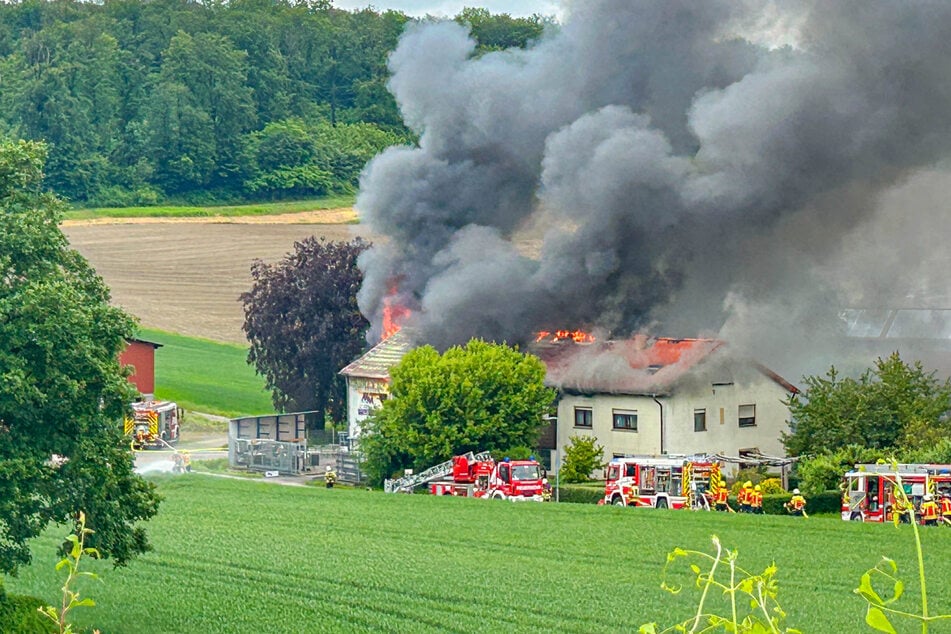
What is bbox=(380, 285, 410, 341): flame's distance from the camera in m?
56.3

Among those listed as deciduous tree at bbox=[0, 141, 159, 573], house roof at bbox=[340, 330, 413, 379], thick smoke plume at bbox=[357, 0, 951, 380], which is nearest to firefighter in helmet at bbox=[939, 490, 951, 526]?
thick smoke plume at bbox=[357, 0, 951, 380]

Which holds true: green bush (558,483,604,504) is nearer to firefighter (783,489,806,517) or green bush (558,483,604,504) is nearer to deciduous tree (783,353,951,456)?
firefighter (783,489,806,517)

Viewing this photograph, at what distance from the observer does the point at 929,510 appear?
1359 inches

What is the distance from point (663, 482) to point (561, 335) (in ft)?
49.8

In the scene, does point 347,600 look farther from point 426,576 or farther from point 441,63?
point 441,63

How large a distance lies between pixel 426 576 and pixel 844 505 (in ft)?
41.4

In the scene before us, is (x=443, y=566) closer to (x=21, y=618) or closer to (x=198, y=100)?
(x=21, y=618)

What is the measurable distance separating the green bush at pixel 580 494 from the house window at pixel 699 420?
5860mm

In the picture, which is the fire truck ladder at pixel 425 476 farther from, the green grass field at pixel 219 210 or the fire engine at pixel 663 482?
the green grass field at pixel 219 210

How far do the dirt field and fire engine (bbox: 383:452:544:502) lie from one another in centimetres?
3919

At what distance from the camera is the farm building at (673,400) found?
154ft

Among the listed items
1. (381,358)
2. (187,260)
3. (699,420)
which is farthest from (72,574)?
(187,260)

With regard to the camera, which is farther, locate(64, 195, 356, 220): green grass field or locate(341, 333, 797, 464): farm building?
locate(64, 195, 356, 220): green grass field

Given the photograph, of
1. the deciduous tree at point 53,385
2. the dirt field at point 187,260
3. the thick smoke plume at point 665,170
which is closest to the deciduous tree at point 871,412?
the thick smoke plume at point 665,170
